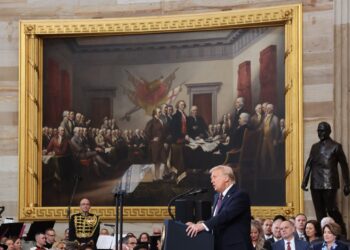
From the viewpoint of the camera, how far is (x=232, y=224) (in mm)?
11344

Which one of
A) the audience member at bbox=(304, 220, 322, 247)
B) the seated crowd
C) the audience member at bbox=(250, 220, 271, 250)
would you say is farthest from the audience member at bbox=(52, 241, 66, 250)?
the audience member at bbox=(304, 220, 322, 247)

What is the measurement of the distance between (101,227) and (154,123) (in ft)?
8.63

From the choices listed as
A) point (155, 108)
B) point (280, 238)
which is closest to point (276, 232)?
point (280, 238)

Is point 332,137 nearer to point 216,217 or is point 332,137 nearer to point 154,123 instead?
point 154,123

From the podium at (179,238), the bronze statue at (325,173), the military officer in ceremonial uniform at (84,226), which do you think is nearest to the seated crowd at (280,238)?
the military officer in ceremonial uniform at (84,226)

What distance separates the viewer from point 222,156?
22125 mm

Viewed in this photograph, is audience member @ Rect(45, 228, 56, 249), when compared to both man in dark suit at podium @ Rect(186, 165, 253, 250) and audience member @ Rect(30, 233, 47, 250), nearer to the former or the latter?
audience member @ Rect(30, 233, 47, 250)

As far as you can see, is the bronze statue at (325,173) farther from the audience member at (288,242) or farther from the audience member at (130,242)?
the audience member at (288,242)

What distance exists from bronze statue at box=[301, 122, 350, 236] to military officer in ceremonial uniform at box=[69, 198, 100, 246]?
14.2 feet

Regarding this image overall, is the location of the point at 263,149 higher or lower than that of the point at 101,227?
higher

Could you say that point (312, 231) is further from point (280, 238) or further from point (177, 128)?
point (177, 128)

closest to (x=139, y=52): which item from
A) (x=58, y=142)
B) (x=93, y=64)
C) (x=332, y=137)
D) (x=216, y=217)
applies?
(x=93, y=64)

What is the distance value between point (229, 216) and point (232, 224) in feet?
0.46

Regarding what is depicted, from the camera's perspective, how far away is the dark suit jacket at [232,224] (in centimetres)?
1125
